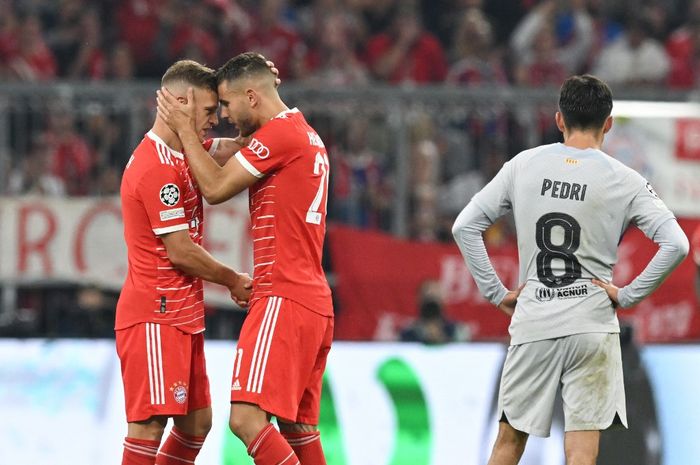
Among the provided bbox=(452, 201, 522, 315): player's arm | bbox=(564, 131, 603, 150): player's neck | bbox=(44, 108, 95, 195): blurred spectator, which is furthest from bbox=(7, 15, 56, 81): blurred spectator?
bbox=(564, 131, 603, 150): player's neck

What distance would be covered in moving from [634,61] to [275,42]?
381 cm

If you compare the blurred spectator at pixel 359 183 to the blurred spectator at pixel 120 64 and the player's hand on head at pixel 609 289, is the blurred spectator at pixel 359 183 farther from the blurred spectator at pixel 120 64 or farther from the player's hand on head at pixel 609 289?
the player's hand on head at pixel 609 289

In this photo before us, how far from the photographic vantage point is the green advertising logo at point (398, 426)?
28.6ft

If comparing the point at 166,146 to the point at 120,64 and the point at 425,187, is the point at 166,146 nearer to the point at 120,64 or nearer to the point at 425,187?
the point at 425,187

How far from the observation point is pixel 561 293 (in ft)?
21.0

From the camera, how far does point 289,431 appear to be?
22.7 ft

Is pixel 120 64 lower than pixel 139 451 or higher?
higher

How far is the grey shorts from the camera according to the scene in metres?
6.35

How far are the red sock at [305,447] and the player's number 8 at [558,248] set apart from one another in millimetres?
1469

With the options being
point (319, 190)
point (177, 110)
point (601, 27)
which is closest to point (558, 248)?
point (319, 190)

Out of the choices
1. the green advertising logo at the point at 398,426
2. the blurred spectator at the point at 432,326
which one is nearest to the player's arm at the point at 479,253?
the green advertising logo at the point at 398,426

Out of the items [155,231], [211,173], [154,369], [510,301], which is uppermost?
[211,173]

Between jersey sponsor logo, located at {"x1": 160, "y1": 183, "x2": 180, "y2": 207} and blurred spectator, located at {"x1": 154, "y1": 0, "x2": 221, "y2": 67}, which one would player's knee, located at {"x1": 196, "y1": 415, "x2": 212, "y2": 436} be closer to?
jersey sponsor logo, located at {"x1": 160, "y1": 183, "x2": 180, "y2": 207}

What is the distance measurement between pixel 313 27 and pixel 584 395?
8764 mm
